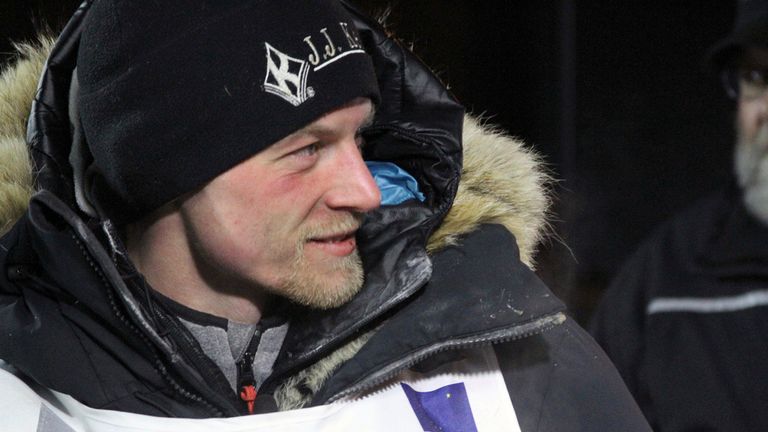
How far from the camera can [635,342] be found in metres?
3.03

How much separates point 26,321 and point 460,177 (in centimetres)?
93

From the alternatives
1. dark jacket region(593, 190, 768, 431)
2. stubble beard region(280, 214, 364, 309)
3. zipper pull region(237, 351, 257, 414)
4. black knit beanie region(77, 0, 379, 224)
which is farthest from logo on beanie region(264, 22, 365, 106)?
dark jacket region(593, 190, 768, 431)

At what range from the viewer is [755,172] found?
3016mm

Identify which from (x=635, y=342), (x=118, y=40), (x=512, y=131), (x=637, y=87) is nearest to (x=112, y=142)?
(x=118, y=40)

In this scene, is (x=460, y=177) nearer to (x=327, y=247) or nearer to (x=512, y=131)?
(x=327, y=247)

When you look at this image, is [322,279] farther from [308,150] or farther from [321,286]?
[308,150]

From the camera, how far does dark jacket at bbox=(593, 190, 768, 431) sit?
281 cm

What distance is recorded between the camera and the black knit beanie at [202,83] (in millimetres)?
2201

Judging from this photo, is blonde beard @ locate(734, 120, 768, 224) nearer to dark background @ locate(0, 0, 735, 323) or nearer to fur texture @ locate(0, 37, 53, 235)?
dark background @ locate(0, 0, 735, 323)

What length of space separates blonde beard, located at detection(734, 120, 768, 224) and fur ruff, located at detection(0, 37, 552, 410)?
2.47 feet

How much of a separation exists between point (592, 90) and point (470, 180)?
259 centimetres

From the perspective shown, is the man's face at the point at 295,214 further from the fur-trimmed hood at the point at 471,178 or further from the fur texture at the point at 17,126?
the fur texture at the point at 17,126

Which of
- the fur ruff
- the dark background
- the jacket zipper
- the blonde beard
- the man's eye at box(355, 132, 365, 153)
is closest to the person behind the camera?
the jacket zipper

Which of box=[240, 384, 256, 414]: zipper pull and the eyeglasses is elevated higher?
the eyeglasses
